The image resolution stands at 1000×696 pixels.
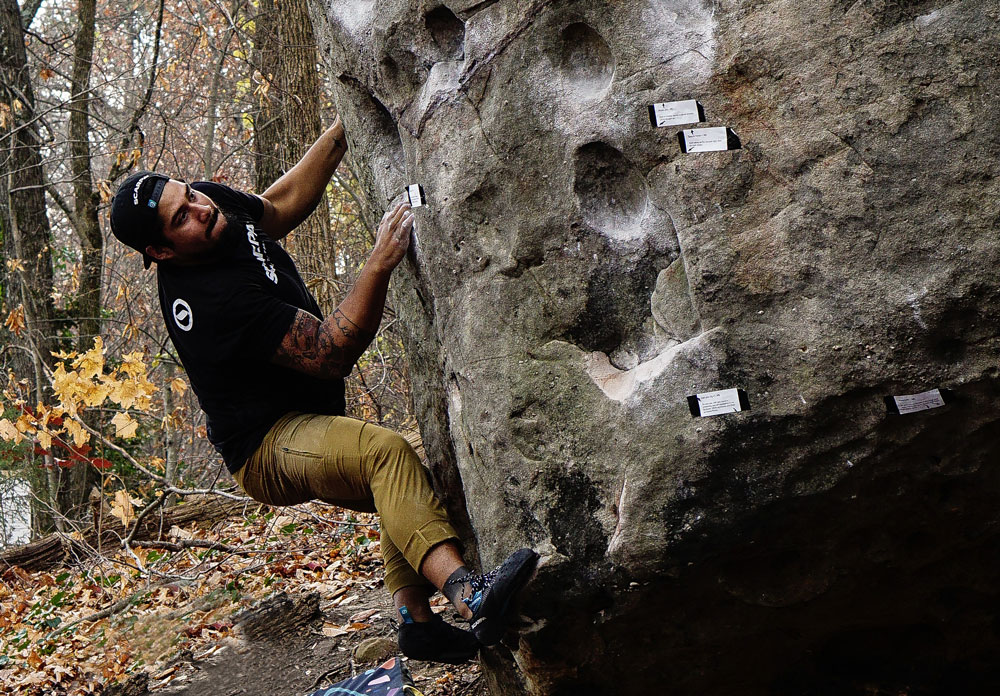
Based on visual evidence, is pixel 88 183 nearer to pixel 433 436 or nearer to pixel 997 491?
pixel 433 436

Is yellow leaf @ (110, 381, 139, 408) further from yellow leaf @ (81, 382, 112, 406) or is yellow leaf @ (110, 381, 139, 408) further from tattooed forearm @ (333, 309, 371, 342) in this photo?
tattooed forearm @ (333, 309, 371, 342)

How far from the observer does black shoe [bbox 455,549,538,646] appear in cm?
292

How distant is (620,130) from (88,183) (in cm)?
827

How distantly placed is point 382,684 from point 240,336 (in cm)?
155

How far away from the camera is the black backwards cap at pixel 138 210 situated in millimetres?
3471

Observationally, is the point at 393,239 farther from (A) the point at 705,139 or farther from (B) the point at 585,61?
(A) the point at 705,139

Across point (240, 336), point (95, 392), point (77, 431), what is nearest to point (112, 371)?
point (77, 431)

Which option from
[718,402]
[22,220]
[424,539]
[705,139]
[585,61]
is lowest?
[424,539]

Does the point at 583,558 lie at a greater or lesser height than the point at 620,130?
lesser

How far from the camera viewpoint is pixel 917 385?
8.38 ft

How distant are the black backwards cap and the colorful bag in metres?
2.00

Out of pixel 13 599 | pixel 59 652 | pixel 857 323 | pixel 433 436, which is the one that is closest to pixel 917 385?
pixel 857 323

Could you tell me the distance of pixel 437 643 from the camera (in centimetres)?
340

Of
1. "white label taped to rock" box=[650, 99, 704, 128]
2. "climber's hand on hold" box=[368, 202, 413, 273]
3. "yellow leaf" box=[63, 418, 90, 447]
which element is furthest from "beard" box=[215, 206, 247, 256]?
"yellow leaf" box=[63, 418, 90, 447]
